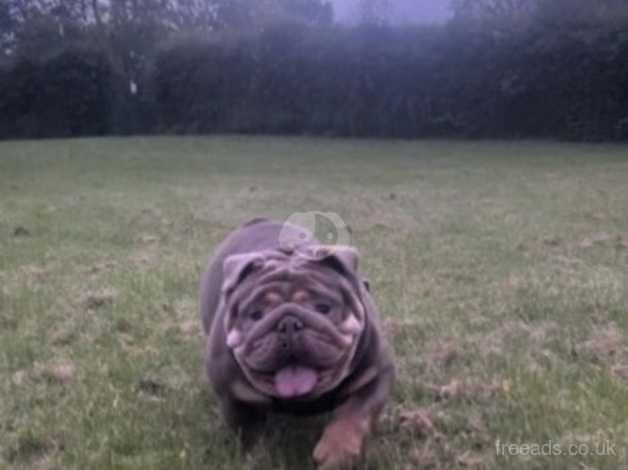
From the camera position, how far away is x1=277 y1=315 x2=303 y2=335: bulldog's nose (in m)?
2.33

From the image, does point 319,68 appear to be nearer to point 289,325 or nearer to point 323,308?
point 323,308

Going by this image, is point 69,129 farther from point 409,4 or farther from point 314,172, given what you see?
point 314,172

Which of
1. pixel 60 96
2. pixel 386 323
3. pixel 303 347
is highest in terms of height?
pixel 303 347

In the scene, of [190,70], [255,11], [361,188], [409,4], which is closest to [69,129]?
[190,70]

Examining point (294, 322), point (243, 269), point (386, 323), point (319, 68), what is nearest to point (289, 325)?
point (294, 322)

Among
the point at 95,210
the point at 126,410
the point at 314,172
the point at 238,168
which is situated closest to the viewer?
the point at 126,410

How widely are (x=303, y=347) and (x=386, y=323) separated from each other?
2.01m

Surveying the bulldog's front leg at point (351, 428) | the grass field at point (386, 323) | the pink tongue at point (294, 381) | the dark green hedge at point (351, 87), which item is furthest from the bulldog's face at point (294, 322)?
the dark green hedge at point (351, 87)

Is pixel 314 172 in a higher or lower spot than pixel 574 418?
lower

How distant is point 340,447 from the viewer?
2445 mm

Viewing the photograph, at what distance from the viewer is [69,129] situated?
2755 centimetres

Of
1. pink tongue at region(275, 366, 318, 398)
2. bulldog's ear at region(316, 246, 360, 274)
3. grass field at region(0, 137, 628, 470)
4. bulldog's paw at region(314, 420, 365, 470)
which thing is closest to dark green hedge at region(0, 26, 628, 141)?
grass field at region(0, 137, 628, 470)

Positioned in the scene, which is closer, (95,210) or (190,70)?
(95,210)

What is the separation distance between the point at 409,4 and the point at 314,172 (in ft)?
39.5
